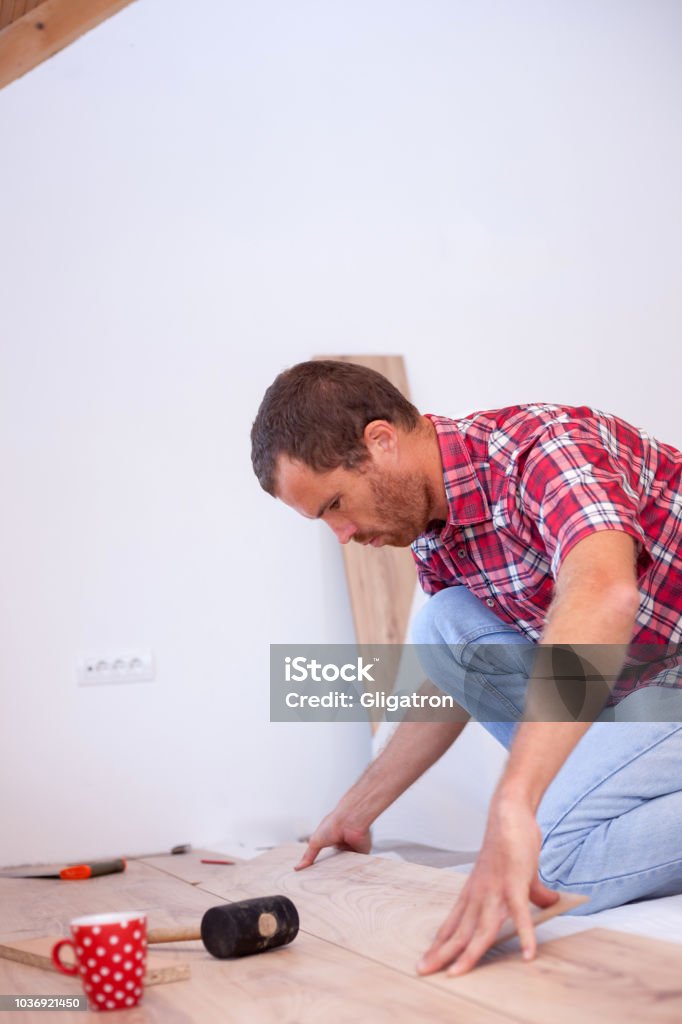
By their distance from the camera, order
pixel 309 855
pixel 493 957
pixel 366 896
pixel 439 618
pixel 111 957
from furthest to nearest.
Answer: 1. pixel 439 618
2. pixel 309 855
3. pixel 366 896
4. pixel 493 957
5. pixel 111 957

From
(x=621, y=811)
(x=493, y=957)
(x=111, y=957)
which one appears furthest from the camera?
(x=621, y=811)

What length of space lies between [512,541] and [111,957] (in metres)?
0.93

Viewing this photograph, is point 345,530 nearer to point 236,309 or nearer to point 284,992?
point 284,992

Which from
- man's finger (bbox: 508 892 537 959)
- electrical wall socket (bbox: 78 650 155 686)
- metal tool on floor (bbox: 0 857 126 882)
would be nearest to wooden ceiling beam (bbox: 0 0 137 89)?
electrical wall socket (bbox: 78 650 155 686)

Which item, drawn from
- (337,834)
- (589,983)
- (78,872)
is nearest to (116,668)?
(78,872)

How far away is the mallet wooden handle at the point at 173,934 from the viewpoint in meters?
1.28

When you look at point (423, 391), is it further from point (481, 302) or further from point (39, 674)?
point (39, 674)

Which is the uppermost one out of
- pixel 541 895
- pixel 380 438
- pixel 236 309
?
pixel 236 309

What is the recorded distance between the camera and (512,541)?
1704mm

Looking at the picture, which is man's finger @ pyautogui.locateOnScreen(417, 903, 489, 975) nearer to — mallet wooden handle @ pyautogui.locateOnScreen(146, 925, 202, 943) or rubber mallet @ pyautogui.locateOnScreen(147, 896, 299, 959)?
rubber mallet @ pyautogui.locateOnScreen(147, 896, 299, 959)

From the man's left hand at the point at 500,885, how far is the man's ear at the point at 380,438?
0.77 m

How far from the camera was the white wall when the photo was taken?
119 inches

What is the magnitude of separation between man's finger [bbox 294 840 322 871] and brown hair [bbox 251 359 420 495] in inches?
24.7

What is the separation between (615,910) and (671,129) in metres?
3.22
